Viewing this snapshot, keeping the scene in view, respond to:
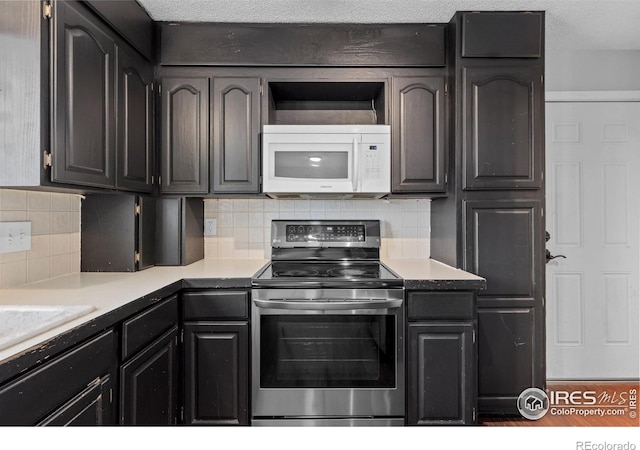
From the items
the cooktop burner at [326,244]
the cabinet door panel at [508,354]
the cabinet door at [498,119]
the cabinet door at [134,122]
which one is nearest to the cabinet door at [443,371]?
the cabinet door panel at [508,354]

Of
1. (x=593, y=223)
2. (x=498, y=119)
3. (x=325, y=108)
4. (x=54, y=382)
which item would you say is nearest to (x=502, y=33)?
(x=498, y=119)

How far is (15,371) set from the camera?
84 cm

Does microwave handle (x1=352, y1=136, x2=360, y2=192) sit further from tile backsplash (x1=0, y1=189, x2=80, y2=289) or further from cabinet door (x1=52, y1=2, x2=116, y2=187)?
tile backsplash (x1=0, y1=189, x2=80, y2=289)

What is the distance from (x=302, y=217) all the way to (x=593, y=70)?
2.11 m

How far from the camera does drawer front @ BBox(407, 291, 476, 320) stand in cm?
183

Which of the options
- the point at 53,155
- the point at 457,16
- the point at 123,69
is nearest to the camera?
the point at 53,155

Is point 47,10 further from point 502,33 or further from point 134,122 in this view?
point 502,33

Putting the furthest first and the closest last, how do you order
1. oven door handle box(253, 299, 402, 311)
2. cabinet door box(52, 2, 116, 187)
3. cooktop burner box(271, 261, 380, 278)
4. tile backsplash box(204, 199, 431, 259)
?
tile backsplash box(204, 199, 431, 259)
cooktop burner box(271, 261, 380, 278)
oven door handle box(253, 299, 402, 311)
cabinet door box(52, 2, 116, 187)

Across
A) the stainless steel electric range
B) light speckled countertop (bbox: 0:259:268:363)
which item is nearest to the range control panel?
Answer: light speckled countertop (bbox: 0:259:268:363)

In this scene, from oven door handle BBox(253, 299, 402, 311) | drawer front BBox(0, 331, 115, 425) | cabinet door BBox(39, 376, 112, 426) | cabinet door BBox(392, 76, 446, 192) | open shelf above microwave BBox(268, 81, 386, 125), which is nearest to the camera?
drawer front BBox(0, 331, 115, 425)

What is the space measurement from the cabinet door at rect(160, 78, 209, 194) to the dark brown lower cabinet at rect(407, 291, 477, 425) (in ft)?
4.39
